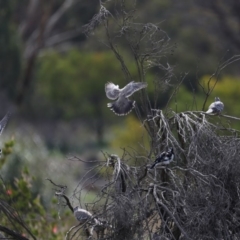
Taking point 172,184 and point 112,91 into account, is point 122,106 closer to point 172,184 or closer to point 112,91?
point 112,91

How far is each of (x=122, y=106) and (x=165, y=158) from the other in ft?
5.65

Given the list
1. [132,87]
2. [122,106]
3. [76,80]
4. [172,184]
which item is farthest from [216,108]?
[76,80]

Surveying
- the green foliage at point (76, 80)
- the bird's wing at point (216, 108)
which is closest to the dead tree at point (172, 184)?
the bird's wing at point (216, 108)

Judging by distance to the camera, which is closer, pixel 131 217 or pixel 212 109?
pixel 131 217

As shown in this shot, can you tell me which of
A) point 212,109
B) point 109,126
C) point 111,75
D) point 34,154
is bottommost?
point 109,126

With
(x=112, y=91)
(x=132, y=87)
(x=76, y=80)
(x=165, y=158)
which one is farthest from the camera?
(x=76, y=80)

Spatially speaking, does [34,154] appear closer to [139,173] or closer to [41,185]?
[41,185]

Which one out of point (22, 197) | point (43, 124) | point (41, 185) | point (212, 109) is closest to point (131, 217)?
point (212, 109)

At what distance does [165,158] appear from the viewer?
5.29m

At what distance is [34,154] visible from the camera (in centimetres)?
1469

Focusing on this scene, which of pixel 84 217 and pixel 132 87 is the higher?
pixel 132 87

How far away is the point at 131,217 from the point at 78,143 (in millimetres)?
39113

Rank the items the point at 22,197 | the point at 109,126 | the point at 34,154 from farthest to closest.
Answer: the point at 109,126 → the point at 34,154 → the point at 22,197

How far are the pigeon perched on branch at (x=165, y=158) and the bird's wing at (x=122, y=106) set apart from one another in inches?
59.4
